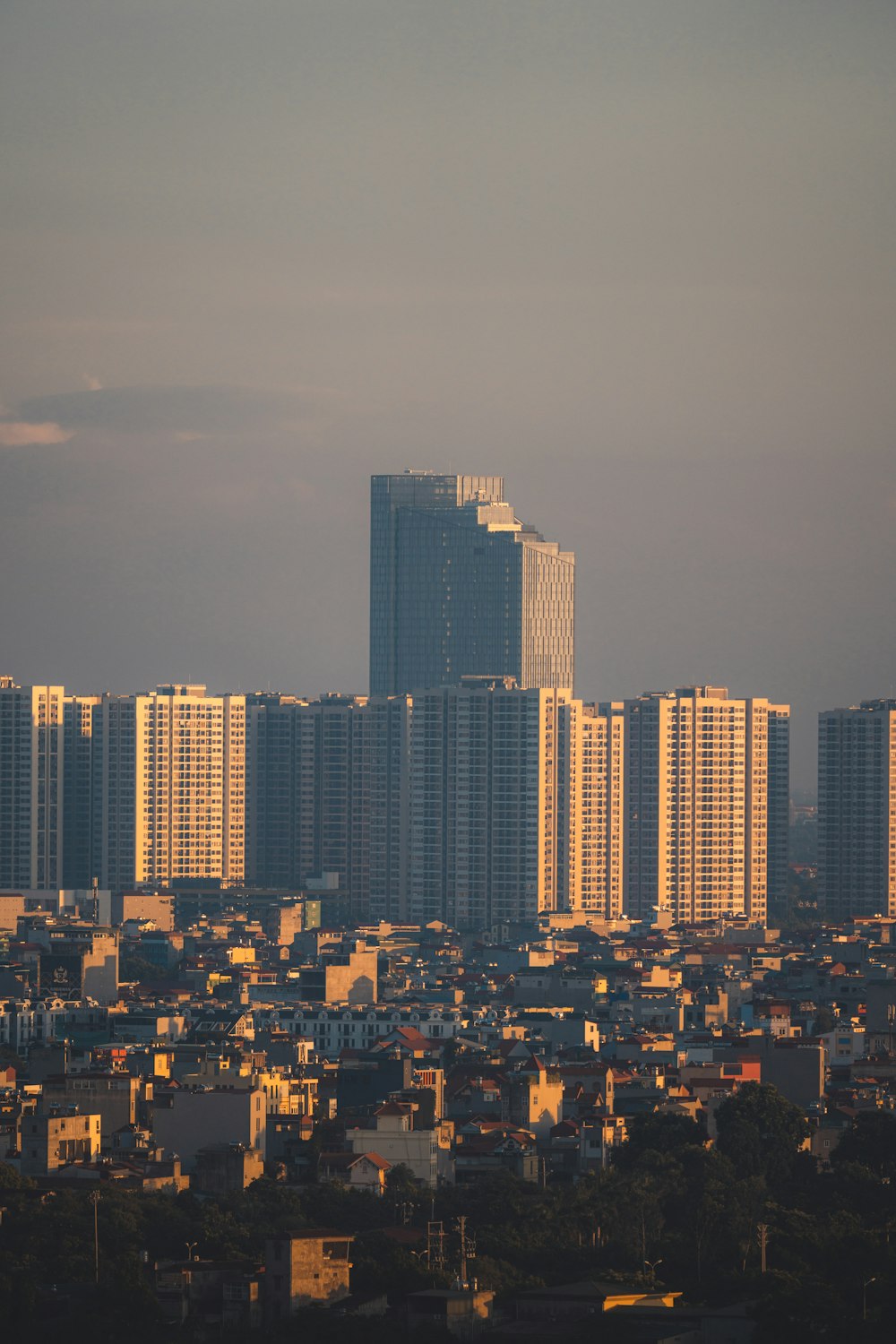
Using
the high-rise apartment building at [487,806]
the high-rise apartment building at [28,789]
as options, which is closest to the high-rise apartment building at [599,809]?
the high-rise apartment building at [487,806]

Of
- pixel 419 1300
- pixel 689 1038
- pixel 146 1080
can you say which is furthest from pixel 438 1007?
pixel 419 1300

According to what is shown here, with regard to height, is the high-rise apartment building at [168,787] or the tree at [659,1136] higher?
the high-rise apartment building at [168,787]

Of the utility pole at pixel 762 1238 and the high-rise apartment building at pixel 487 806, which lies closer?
the utility pole at pixel 762 1238

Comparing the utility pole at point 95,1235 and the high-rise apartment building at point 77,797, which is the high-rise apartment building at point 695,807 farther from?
the utility pole at point 95,1235

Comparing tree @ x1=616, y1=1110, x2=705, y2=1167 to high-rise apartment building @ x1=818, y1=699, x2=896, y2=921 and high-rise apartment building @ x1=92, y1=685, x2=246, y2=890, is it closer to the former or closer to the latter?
high-rise apartment building @ x1=818, y1=699, x2=896, y2=921

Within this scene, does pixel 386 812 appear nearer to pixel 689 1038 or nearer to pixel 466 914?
pixel 466 914

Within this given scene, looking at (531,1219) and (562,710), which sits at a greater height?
(562,710)

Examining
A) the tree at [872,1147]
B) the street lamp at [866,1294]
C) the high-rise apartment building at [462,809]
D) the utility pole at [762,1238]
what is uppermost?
the high-rise apartment building at [462,809]
